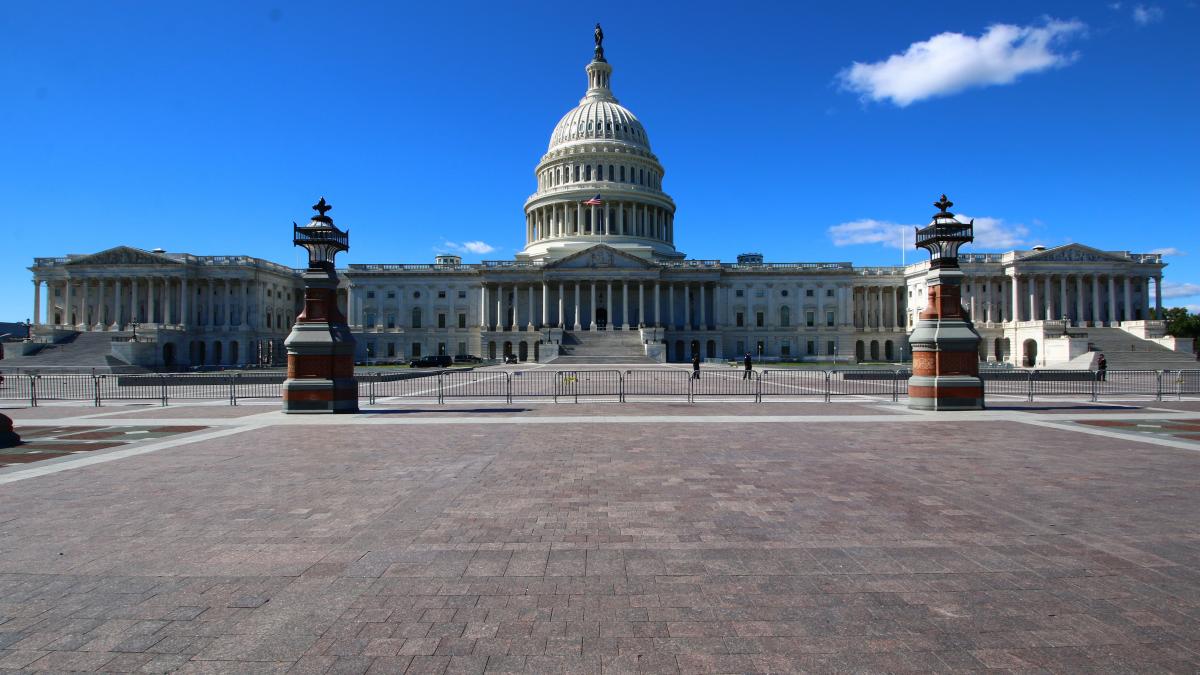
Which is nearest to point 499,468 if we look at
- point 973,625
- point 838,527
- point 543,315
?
point 838,527

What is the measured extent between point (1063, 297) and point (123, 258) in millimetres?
141663

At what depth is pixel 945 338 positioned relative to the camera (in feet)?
78.2

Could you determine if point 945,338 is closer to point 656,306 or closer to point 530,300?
point 656,306

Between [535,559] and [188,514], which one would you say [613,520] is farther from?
[188,514]

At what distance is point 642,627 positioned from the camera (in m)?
5.66

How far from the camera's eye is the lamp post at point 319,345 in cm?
2412

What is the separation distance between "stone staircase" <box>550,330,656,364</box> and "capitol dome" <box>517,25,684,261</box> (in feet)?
66.6

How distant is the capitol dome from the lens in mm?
110875

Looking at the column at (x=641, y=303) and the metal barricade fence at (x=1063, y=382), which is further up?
the column at (x=641, y=303)

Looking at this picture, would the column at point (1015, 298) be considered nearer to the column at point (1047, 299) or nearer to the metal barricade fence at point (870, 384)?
the column at point (1047, 299)

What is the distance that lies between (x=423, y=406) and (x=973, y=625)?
2426 cm

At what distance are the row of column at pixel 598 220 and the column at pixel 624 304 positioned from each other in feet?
45.4

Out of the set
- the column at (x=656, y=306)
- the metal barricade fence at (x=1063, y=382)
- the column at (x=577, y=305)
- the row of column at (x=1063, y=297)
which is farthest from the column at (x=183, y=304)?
the row of column at (x=1063, y=297)

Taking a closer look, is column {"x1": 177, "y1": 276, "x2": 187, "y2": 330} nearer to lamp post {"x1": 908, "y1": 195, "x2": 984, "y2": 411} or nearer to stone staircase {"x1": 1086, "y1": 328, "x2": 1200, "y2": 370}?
lamp post {"x1": 908, "y1": 195, "x2": 984, "y2": 411}
